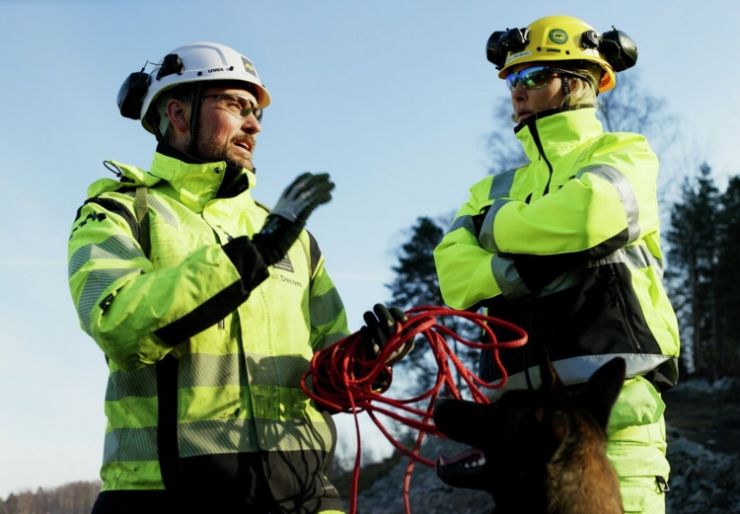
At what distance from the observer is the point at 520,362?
4.48 meters

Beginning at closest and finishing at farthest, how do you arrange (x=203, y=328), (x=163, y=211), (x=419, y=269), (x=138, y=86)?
(x=203, y=328) < (x=163, y=211) < (x=138, y=86) < (x=419, y=269)

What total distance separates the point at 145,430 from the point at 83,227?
944mm

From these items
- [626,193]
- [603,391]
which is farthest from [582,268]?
[603,391]

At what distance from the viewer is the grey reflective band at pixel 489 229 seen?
477cm

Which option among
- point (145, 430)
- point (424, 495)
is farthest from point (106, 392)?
point (424, 495)

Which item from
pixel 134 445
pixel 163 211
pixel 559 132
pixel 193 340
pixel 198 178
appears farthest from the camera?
pixel 559 132

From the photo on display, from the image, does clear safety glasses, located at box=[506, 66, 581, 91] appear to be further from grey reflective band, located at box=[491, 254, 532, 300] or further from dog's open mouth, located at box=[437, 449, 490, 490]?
dog's open mouth, located at box=[437, 449, 490, 490]

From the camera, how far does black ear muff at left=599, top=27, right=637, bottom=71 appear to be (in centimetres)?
535

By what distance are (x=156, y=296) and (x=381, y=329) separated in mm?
1117

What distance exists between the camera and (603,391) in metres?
3.58

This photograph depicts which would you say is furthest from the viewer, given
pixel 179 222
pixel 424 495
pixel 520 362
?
pixel 424 495

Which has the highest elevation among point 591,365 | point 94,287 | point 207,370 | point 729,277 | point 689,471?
point 729,277

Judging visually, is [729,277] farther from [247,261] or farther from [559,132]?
[247,261]

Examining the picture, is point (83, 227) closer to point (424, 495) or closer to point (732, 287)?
point (424, 495)
